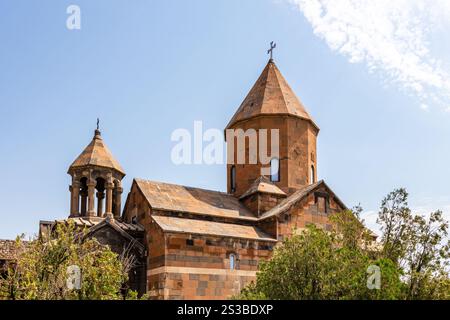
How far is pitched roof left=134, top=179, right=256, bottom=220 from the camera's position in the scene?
1495cm

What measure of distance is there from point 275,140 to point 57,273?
9837mm

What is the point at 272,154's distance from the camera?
17.8m

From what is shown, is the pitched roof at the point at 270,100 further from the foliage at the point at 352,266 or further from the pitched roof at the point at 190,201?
the foliage at the point at 352,266

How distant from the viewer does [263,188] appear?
54.9ft

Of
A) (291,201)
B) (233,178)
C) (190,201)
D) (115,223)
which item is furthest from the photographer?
(233,178)

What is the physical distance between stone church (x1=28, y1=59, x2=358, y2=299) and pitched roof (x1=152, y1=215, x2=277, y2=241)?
1.2 inches

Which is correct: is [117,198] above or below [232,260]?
above

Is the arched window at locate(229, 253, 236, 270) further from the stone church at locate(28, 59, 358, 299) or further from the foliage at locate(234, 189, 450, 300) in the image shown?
the foliage at locate(234, 189, 450, 300)

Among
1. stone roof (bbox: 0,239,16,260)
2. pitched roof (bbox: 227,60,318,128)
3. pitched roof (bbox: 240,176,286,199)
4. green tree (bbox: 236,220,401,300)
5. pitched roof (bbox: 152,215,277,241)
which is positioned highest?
pitched roof (bbox: 227,60,318,128)

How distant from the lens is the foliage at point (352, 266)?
944 cm

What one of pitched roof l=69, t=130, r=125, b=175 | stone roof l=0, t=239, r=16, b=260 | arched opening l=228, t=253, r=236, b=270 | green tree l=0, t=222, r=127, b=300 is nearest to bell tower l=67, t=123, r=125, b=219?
pitched roof l=69, t=130, r=125, b=175

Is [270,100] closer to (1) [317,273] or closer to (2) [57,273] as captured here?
(1) [317,273]

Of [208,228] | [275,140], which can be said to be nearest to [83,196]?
[208,228]

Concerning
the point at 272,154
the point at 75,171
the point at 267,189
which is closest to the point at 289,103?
the point at 272,154
